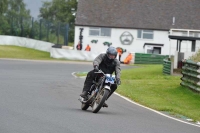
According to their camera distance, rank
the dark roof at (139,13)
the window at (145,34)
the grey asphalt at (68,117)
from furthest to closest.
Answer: the window at (145,34) → the dark roof at (139,13) → the grey asphalt at (68,117)

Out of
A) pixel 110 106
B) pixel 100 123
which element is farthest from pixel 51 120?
pixel 110 106

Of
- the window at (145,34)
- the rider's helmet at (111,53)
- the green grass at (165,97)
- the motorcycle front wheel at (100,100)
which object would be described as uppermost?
the window at (145,34)

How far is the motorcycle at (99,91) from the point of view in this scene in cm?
1490

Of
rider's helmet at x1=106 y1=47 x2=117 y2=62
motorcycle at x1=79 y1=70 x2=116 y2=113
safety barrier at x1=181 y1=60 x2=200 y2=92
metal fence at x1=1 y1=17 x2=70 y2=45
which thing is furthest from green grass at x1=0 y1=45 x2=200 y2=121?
metal fence at x1=1 y1=17 x2=70 y2=45

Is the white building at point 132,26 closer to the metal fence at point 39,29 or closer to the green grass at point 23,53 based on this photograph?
the metal fence at point 39,29

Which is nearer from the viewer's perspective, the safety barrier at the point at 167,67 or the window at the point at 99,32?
the safety barrier at the point at 167,67

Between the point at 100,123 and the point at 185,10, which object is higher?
the point at 185,10

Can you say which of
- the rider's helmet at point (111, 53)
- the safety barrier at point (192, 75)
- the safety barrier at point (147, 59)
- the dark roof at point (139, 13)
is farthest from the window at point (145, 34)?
the rider's helmet at point (111, 53)

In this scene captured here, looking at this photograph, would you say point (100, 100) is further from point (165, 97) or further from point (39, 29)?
point (39, 29)

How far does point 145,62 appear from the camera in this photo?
57938 mm

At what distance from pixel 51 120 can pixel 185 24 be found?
5596cm

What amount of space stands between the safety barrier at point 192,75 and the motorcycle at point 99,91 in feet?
21.7

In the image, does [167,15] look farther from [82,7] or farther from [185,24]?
[82,7]

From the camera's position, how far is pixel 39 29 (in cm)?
7044
